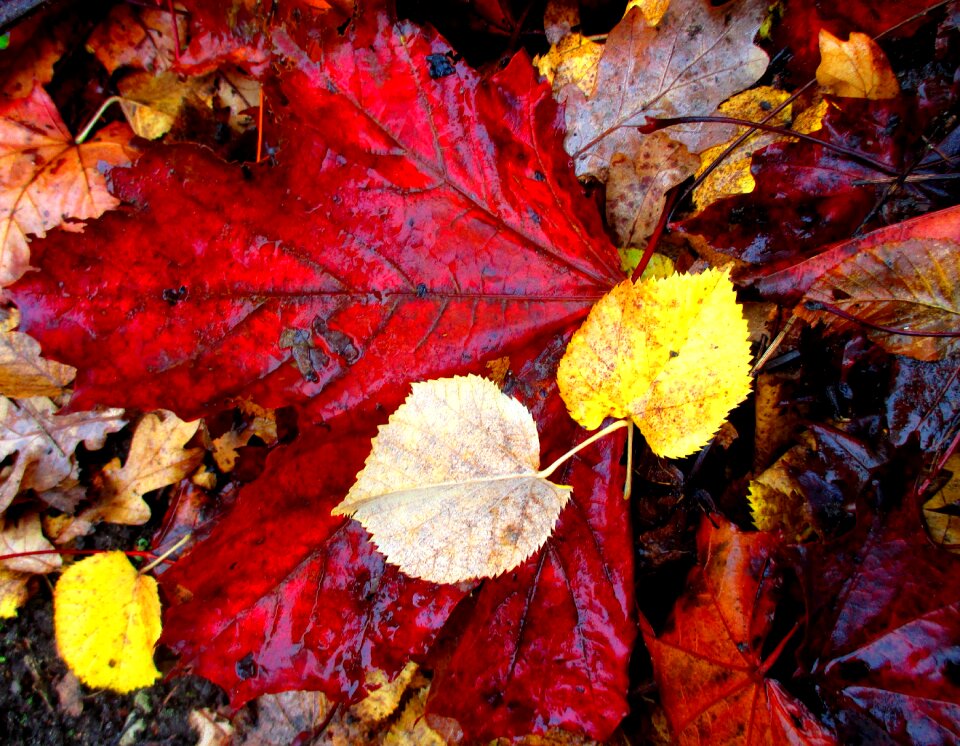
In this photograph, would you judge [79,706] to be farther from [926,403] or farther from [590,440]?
[926,403]

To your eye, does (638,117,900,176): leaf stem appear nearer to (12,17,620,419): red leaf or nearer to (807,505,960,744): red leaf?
(12,17,620,419): red leaf

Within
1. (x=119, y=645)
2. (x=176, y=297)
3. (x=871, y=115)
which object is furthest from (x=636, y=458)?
(x=119, y=645)

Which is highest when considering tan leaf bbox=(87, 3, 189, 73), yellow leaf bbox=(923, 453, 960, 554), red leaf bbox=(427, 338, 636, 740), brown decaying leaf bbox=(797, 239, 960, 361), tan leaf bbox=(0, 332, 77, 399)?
tan leaf bbox=(87, 3, 189, 73)

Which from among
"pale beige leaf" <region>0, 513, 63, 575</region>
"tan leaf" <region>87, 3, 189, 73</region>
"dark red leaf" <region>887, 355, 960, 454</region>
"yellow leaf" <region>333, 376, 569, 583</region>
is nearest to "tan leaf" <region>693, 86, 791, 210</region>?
"dark red leaf" <region>887, 355, 960, 454</region>

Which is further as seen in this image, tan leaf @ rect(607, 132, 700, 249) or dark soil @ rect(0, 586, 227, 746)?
dark soil @ rect(0, 586, 227, 746)

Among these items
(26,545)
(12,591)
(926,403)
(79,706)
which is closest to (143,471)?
(26,545)
